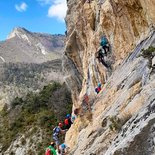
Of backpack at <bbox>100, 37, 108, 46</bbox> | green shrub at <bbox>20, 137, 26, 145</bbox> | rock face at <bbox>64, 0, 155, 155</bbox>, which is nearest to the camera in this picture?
rock face at <bbox>64, 0, 155, 155</bbox>

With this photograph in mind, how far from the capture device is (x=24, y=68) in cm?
19588

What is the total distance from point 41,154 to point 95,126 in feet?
97.3

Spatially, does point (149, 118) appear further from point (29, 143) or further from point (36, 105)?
point (36, 105)

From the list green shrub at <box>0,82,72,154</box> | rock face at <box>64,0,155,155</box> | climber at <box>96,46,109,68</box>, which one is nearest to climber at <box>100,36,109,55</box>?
rock face at <box>64,0,155,155</box>

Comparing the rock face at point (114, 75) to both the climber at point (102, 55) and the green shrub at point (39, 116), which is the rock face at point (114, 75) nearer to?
the climber at point (102, 55)

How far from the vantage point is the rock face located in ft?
34.9

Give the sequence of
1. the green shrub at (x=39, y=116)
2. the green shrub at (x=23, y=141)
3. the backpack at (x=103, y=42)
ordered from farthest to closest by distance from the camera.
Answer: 1. the green shrub at (x=39, y=116)
2. the green shrub at (x=23, y=141)
3. the backpack at (x=103, y=42)

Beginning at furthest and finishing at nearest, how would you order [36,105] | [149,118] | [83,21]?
1. [36,105]
2. [83,21]
3. [149,118]

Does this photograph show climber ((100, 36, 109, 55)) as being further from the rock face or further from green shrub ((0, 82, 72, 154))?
green shrub ((0, 82, 72, 154))

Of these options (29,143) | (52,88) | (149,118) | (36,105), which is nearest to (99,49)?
(149,118)

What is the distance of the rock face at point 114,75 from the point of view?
34.9 ft

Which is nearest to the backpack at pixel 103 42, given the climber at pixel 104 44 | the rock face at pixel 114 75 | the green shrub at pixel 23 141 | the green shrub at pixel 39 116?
the climber at pixel 104 44

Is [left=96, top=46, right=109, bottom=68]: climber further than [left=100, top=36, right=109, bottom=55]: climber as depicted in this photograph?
Yes

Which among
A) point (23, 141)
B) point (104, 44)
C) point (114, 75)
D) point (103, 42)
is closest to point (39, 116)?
point (23, 141)
